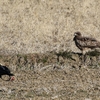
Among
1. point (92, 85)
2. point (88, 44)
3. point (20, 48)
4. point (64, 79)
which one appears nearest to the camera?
point (92, 85)

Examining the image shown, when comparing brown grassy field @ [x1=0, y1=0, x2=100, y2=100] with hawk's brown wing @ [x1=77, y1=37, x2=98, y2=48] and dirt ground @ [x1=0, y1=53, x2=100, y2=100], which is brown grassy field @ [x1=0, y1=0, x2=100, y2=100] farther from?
hawk's brown wing @ [x1=77, y1=37, x2=98, y2=48]

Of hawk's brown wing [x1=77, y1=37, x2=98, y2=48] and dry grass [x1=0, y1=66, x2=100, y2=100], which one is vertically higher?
hawk's brown wing [x1=77, y1=37, x2=98, y2=48]

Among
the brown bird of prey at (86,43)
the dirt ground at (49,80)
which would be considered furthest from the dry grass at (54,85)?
the brown bird of prey at (86,43)

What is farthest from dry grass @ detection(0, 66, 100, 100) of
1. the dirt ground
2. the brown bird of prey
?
the brown bird of prey

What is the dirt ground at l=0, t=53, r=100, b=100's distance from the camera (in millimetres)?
14219

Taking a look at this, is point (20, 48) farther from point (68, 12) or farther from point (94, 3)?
point (94, 3)

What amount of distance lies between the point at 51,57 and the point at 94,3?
1014 centimetres

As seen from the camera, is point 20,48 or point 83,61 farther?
point 20,48

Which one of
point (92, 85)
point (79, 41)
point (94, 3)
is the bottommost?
point (92, 85)

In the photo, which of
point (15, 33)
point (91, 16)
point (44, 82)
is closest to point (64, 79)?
point (44, 82)

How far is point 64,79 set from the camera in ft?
56.7

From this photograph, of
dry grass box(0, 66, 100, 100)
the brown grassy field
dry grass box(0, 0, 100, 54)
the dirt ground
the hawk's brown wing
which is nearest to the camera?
dry grass box(0, 66, 100, 100)

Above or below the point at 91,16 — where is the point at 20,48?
below

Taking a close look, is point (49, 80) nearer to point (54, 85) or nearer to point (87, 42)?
point (54, 85)
